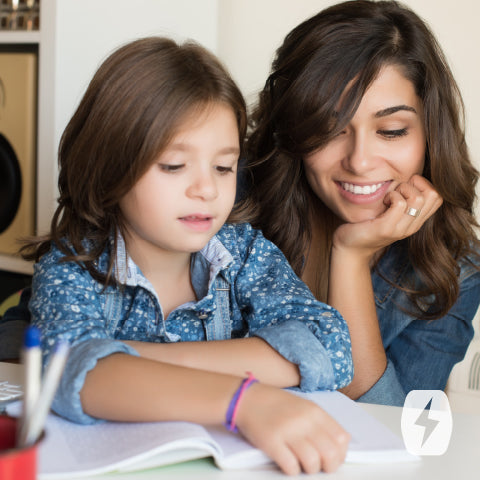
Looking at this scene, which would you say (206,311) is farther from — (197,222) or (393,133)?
(393,133)

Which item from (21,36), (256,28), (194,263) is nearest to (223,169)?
(194,263)

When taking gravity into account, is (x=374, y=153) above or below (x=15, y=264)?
above

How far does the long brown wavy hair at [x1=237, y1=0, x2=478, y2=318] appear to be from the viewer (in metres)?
1.30

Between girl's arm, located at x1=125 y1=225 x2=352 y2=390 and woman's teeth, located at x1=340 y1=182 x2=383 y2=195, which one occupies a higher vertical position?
woman's teeth, located at x1=340 y1=182 x2=383 y2=195

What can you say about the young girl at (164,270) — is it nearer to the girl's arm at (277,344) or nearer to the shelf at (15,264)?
the girl's arm at (277,344)

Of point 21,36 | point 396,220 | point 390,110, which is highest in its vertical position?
point 21,36

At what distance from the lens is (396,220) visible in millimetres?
1361

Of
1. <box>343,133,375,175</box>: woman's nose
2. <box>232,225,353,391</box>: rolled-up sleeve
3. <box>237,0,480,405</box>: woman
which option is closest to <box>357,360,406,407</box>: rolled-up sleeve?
<box>237,0,480,405</box>: woman

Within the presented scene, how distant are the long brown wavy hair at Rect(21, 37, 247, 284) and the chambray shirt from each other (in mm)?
45

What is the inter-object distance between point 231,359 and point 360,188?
22.2 inches

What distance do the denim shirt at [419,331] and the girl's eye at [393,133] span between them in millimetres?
299

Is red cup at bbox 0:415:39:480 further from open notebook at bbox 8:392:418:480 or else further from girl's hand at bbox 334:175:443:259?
girl's hand at bbox 334:175:443:259

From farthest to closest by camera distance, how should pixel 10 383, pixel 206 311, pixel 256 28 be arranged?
pixel 256 28 → pixel 206 311 → pixel 10 383

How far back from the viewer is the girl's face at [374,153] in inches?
50.5
